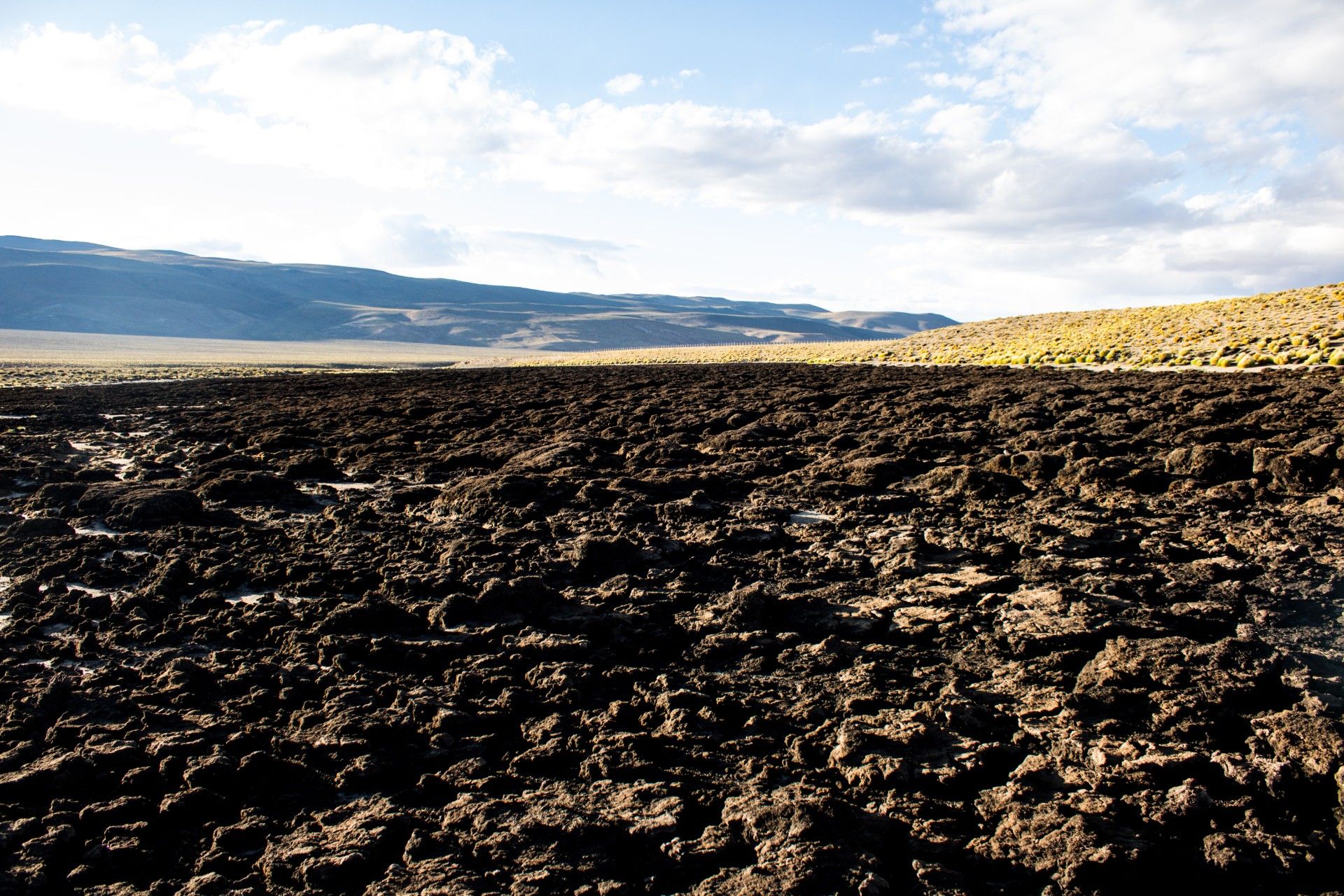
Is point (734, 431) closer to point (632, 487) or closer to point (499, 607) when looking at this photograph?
point (632, 487)

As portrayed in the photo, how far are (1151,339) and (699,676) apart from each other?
2706 centimetres

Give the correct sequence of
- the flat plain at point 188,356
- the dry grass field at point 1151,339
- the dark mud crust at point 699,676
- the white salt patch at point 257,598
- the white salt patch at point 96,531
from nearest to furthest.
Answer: the dark mud crust at point 699,676
the white salt patch at point 257,598
the white salt patch at point 96,531
the dry grass field at point 1151,339
the flat plain at point 188,356

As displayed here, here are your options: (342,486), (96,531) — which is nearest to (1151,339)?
(342,486)

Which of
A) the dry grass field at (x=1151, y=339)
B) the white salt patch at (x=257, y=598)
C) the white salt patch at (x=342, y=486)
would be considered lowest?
the white salt patch at (x=257, y=598)

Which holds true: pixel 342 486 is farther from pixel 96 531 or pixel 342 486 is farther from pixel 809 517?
pixel 809 517

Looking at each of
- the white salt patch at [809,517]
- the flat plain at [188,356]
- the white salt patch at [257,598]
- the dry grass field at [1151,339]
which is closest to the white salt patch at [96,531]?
the white salt patch at [257,598]

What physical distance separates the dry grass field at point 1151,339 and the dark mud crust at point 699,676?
12.8 meters

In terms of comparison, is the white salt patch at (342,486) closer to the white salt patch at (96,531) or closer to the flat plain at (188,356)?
the white salt patch at (96,531)

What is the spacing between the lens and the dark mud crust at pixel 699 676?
3324mm

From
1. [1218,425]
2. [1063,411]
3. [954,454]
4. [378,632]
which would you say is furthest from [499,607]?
[1063,411]

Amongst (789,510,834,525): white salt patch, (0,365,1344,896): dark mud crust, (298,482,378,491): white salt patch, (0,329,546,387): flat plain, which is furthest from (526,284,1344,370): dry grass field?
(0,329,546,387): flat plain

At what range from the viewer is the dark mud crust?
3324mm

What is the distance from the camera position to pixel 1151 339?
89.8 ft

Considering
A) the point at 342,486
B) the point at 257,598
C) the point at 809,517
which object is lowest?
the point at 257,598
